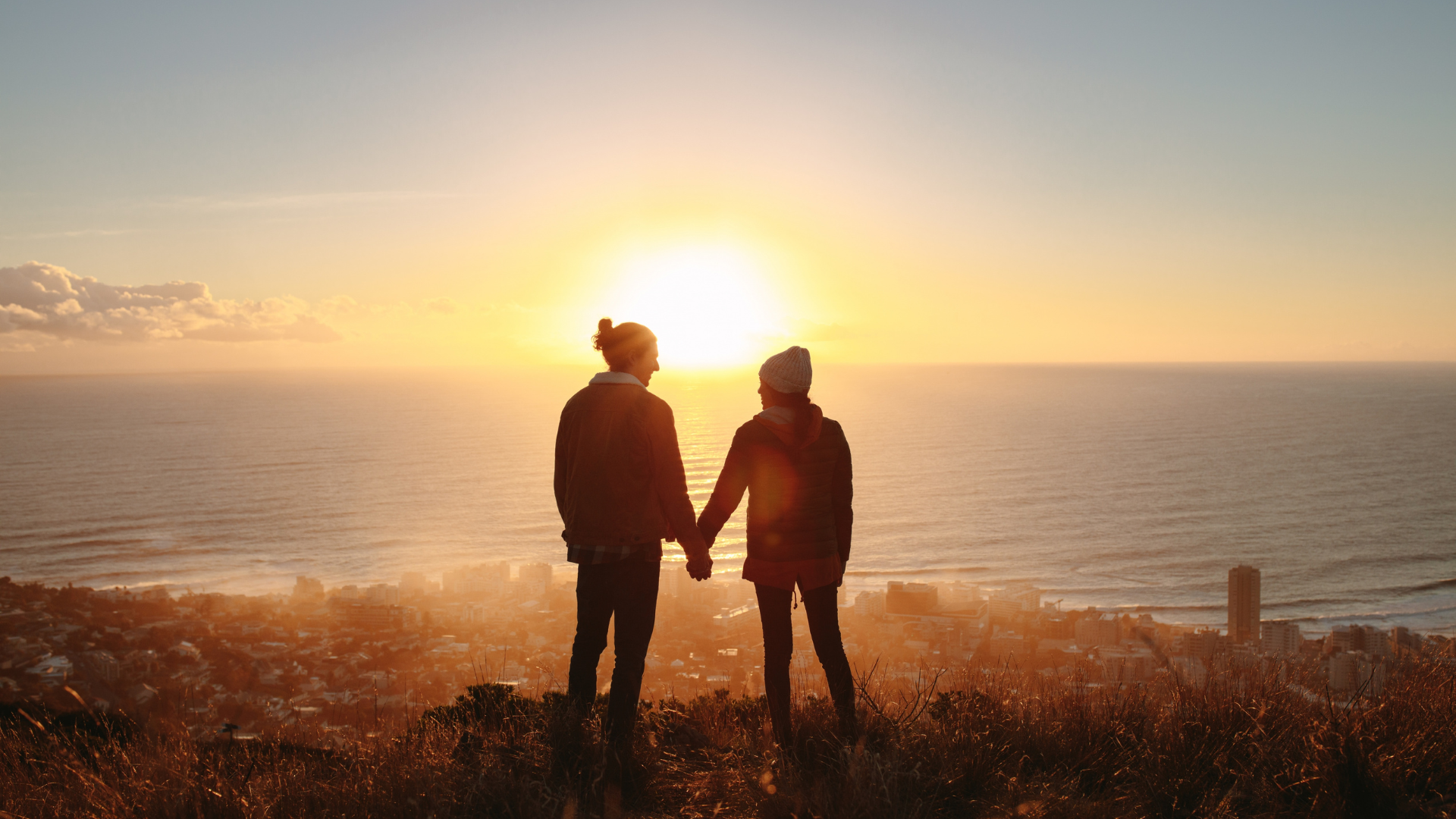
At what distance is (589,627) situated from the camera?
3.33 m

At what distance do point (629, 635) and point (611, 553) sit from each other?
1.32 feet

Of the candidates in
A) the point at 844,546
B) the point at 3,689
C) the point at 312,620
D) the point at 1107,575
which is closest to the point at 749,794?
the point at 844,546

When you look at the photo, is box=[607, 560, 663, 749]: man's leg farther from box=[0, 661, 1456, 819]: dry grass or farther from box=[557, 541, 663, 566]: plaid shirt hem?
box=[0, 661, 1456, 819]: dry grass

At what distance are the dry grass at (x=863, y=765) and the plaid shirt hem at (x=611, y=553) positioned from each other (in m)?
0.78

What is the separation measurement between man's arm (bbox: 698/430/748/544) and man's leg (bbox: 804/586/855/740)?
0.54 metres

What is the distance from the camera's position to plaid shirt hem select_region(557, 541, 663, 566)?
3221mm

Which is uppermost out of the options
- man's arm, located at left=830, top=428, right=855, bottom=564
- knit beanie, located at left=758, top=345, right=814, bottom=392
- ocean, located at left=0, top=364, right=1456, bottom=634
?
knit beanie, located at left=758, top=345, right=814, bottom=392

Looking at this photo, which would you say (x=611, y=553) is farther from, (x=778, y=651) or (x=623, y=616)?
(x=778, y=651)

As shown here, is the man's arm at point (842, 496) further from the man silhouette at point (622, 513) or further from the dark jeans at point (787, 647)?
the man silhouette at point (622, 513)

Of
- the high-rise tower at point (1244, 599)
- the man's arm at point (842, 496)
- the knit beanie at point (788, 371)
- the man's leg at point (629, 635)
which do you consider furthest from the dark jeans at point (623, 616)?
the high-rise tower at point (1244, 599)

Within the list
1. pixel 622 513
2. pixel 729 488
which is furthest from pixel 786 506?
pixel 622 513

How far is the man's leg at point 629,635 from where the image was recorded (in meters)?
3.25

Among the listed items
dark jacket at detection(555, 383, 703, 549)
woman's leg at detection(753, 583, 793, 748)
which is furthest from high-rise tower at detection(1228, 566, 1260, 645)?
dark jacket at detection(555, 383, 703, 549)

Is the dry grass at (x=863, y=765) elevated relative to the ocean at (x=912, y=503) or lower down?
elevated
